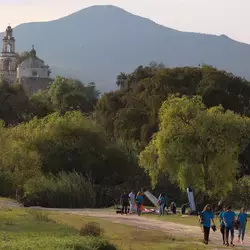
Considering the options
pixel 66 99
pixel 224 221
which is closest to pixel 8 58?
pixel 66 99

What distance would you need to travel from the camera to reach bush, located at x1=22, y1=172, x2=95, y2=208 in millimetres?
37844

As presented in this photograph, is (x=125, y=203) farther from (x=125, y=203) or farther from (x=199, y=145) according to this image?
(x=199, y=145)

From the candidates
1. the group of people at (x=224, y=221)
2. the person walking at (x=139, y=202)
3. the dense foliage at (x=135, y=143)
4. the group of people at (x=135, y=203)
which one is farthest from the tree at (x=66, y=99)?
the group of people at (x=224, y=221)

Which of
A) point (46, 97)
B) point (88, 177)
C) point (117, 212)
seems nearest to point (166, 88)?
point (88, 177)

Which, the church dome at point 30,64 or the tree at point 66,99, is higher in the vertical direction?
the church dome at point 30,64

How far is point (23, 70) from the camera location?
4653 inches

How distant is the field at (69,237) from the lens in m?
15.0

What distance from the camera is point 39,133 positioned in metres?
43.2

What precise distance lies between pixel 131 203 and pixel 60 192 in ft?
23.8

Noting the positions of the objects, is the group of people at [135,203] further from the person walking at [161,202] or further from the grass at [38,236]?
the grass at [38,236]

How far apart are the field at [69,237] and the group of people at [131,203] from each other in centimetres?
524

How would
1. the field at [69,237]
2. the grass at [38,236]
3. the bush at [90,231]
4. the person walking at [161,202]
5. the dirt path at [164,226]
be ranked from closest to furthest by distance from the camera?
the grass at [38,236]
the field at [69,237]
the bush at [90,231]
the dirt path at [164,226]
the person walking at [161,202]

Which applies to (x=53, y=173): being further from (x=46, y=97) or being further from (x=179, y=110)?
(x=46, y=97)

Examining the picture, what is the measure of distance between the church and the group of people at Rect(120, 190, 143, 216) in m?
80.5
